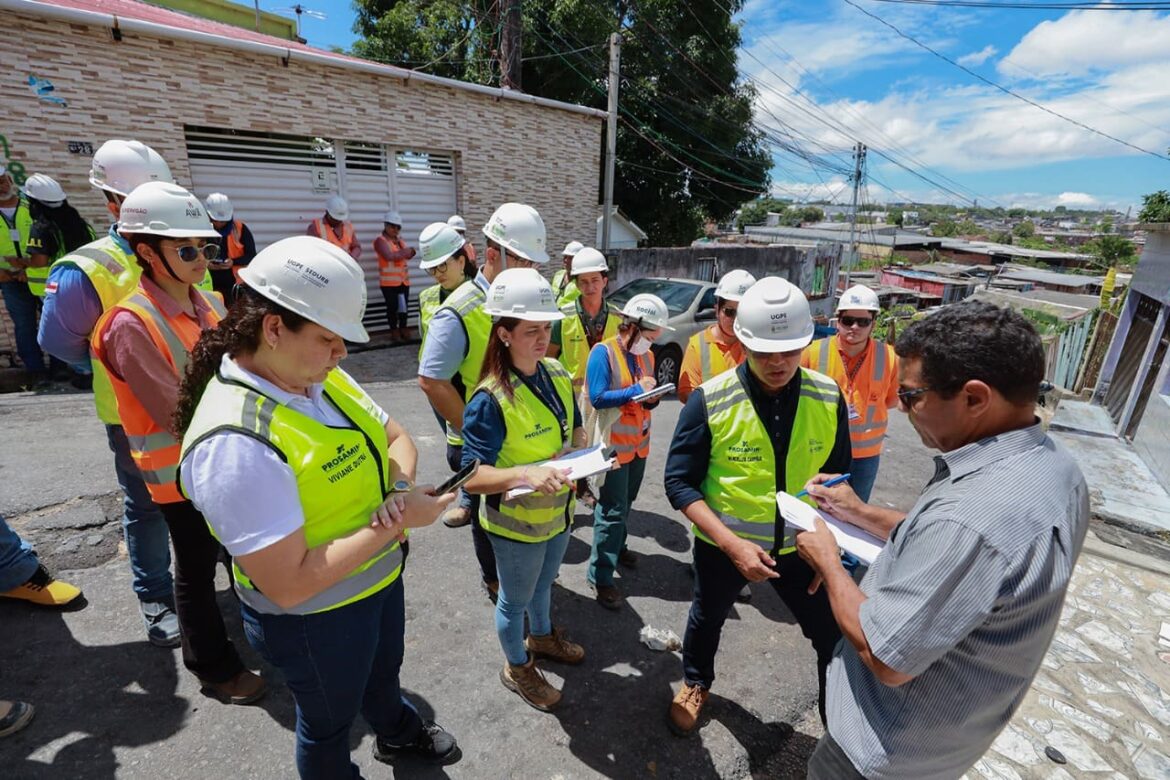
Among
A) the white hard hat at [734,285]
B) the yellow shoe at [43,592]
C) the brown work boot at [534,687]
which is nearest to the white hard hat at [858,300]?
the white hard hat at [734,285]

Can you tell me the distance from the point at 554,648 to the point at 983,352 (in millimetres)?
2338

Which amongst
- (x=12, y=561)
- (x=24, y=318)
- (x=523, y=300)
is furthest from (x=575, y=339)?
(x=24, y=318)

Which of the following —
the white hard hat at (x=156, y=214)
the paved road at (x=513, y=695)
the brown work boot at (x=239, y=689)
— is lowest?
the paved road at (x=513, y=695)

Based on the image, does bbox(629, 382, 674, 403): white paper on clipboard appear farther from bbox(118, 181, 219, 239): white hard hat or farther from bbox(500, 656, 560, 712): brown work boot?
bbox(118, 181, 219, 239): white hard hat

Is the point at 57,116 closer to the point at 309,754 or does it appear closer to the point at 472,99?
the point at 472,99

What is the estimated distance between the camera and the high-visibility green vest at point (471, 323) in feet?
9.70

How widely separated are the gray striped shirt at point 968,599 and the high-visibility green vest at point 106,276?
2953mm

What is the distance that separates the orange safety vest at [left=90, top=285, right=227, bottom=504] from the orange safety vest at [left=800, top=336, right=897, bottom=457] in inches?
125

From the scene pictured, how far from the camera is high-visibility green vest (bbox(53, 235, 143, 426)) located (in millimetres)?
2471

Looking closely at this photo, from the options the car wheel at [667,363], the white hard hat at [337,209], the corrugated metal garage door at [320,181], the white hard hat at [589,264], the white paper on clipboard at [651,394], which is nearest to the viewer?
the white paper on clipboard at [651,394]

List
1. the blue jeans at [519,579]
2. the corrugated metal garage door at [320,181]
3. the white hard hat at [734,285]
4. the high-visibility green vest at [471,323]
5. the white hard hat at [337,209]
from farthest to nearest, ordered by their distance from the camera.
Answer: the white hard hat at [337,209]
the corrugated metal garage door at [320,181]
the white hard hat at [734,285]
the high-visibility green vest at [471,323]
the blue jeans at [519,579]

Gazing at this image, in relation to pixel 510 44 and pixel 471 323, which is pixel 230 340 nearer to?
pixel 471 323

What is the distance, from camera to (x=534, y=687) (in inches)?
103

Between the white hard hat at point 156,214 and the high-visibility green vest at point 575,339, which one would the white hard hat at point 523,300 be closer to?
the white hard hat at point 156,214
